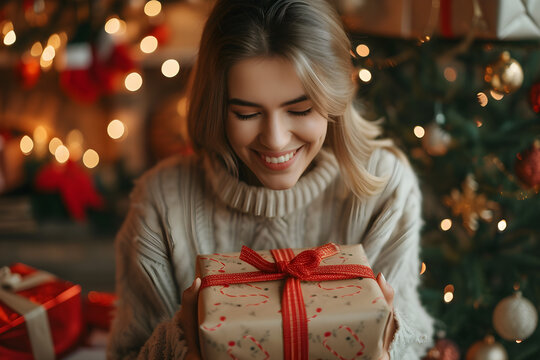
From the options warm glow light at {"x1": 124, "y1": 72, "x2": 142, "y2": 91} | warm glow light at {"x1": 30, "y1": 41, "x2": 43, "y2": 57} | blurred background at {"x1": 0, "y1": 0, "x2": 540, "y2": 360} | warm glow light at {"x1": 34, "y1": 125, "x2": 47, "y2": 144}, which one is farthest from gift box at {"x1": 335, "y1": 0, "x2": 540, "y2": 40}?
warm glow light at {"x1": 34, "y1": 125, "x2": 47, "y2": 144}

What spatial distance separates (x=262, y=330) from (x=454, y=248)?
3.31 feet

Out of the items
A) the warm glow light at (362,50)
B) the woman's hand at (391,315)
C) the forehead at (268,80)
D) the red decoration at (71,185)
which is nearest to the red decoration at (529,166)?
the warm glow light at (362,50)

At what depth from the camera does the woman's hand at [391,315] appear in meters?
0.84

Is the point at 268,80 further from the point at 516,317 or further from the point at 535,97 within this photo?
the point at 516,317

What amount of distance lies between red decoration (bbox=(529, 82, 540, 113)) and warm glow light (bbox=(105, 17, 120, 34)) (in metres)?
1.48

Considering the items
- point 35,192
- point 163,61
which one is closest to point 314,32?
point 163,61

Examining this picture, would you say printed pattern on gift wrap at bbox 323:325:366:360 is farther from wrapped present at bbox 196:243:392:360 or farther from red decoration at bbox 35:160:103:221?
red decoration at bbox 35:160:103:221

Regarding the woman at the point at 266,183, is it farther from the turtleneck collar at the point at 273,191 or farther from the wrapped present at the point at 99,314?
the wrapped present at the point at 99,314

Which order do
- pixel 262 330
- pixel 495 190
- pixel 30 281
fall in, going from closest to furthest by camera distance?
pixel 262 330, pixel 30 281, pixel 495 190

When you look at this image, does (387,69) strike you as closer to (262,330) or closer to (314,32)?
(314,32)

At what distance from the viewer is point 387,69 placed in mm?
1553

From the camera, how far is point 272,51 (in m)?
0.83

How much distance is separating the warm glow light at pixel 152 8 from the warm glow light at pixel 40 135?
0.82 meters

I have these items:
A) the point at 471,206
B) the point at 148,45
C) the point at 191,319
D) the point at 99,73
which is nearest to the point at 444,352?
the point at 471,206
